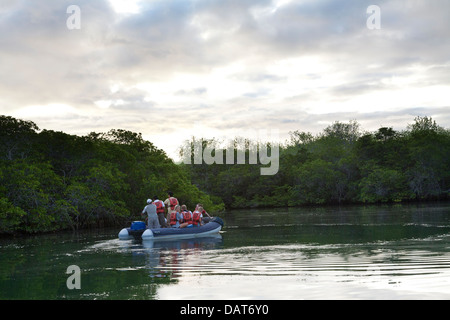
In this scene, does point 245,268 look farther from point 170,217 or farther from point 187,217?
point 170,217

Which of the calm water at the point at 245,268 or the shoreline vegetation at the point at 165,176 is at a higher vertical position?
the shoreline vegetation at the point at 165,176

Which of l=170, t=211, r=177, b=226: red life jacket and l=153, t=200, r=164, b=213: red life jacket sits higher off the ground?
l=153, t=200, r=164, b=213: red life jacket

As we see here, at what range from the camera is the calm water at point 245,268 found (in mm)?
8039

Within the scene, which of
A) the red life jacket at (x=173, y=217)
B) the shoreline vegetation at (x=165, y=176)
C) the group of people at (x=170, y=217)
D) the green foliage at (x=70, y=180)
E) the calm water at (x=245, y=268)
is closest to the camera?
the calm water at (x=245, y=268)

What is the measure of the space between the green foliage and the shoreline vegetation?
51mm

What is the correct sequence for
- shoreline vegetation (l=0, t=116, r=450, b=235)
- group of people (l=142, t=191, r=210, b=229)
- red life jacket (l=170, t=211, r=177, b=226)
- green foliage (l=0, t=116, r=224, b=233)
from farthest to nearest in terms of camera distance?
shoreline vegetation (l=0, t=116, r=450, b=235) < green foliage (l=0, t=116, r=224, b=233) < red life jacket (l=170, t=211, r=177, b=226) < group of people (l=142, t=191, r=210, b=229)

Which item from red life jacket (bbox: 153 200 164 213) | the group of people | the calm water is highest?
red life jacket (bbox: 153 200 164 213)

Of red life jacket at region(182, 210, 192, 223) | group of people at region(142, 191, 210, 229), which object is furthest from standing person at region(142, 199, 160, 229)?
red life jacket at region(182, 210, 192, 223)

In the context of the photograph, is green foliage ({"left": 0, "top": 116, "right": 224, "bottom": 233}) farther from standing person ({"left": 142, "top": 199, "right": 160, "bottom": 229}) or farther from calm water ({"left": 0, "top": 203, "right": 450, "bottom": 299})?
standing person ({"left": 142, "top": 199, "right": 160, "bottom": 229})

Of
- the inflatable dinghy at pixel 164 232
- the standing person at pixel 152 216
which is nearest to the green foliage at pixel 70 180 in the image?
the inflatable dinghy at pixel 164 232

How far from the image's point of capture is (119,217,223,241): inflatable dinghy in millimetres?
17422

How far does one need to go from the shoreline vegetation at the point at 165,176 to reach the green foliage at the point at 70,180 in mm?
51
